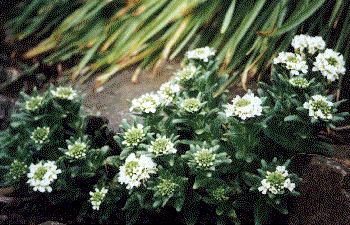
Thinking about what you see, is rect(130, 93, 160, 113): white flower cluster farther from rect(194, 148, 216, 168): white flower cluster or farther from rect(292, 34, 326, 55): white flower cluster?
rect(292, 34, 326, 55): white flower cluster

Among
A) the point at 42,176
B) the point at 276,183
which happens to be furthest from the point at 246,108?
the point at 42,176

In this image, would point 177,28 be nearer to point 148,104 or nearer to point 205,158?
point 148,104

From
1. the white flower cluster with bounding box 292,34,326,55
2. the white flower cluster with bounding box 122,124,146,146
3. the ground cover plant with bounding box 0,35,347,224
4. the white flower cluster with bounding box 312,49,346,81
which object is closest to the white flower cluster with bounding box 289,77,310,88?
the ground cover plant with bounding box 0,35,347,224

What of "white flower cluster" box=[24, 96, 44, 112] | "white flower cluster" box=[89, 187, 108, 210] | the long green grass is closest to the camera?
"white flower cluster" box=[89, 187, 108, 210]

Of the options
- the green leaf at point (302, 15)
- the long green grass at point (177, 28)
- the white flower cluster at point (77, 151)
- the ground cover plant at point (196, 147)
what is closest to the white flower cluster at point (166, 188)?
the ground cover plant at point (196, 147)

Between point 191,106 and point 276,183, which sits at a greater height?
point 191,106

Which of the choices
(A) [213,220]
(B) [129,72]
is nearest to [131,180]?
(A) [213,220]
